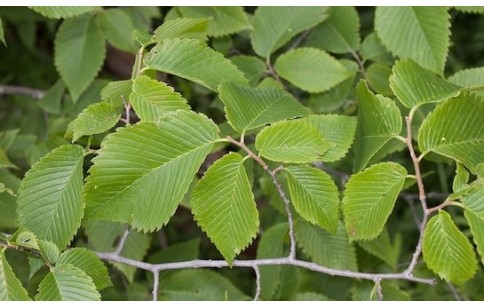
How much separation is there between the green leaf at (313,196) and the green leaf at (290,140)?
5cm

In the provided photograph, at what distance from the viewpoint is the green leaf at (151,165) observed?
0.94 m

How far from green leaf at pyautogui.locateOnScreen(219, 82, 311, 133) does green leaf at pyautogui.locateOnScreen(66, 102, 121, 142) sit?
0.18 metres

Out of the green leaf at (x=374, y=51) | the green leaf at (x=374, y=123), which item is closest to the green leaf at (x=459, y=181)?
the green leaf at (x=374, y=123)

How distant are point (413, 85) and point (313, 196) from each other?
242 mm

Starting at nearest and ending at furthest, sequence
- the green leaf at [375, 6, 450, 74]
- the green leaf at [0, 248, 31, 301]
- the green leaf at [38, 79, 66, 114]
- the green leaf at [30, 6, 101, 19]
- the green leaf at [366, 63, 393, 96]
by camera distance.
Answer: the green leaf at [0, 248, 31, 301], the green leaf at [30, 6, 101, 19], the green leaf at [375, 6, 450, 74], the green leaf at [366, 63, 393, 96], the green leaf at [38, 79, 66, 114]

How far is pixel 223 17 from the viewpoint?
58.8 inches

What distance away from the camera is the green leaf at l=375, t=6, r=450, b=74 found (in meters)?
1.36

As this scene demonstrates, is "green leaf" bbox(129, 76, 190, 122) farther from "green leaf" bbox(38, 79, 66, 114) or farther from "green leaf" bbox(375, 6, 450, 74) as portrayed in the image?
"green leaf" bbox(38, 79, 66, 114)

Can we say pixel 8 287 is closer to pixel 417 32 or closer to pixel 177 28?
pixel 177 28

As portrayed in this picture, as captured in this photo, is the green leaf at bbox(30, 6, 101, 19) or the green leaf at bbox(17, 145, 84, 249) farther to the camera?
the green leaf at bbox(30, 6, 101, 19)

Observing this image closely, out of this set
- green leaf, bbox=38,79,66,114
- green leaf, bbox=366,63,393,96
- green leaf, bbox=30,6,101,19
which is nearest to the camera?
green leaf, bbox=30,6,101,19

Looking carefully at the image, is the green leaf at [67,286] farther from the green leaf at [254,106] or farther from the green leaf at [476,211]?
the green leaf at [476,211]

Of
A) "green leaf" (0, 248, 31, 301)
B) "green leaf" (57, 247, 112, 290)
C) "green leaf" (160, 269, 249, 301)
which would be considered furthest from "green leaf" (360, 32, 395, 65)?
"green leaf" (0, 248, 31, 301)
